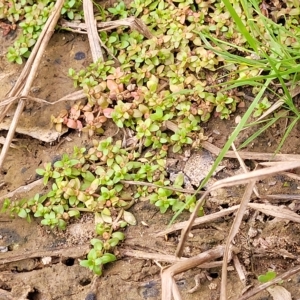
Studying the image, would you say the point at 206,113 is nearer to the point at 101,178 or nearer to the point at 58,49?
the point at 101,178

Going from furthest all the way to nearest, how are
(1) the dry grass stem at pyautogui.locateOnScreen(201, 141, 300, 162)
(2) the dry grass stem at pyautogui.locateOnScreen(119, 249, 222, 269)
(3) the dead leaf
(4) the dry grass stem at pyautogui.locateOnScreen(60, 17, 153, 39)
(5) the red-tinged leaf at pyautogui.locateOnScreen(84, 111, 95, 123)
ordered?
1. (4) the dry grass stem at pyautogui.locateOnScreen(60, 17, 153, 39)
2. (5) the red-tinged leaf at pyautogui.locateOnScreen(84, 111, 95, 123)
3. (1) the dry grass stem at pyautogui.locateOnScreen(201, 141, 300, 162)
4. (2) the dry grass stem at pyautogui.locateOnScreen(119, 249, 222, 269)
5. (3) the dead leaf

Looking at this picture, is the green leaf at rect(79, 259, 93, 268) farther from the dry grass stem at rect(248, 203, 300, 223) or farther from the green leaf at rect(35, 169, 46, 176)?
the dry grass stem at rect(248, 203, 300, 223)

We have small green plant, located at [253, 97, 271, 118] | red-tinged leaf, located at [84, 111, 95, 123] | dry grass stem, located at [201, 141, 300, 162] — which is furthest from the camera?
red-tinged leaf, located at [84, 111, 95, 123]

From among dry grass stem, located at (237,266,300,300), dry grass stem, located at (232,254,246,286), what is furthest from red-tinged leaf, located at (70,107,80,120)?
dry grass stem, located at (237,266,300,300)

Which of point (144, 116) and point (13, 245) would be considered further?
point (144, 116)

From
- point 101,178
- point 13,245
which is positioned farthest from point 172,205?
point 13,245

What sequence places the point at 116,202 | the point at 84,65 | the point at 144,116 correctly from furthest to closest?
the point at 84,65, the point at 144,116, the point at 116,202

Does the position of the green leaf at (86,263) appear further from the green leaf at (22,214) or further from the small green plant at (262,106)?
the small green plant at (262,106)

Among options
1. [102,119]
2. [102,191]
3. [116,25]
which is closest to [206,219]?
[102,191]

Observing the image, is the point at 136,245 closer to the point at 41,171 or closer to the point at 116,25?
the point at 41,171
